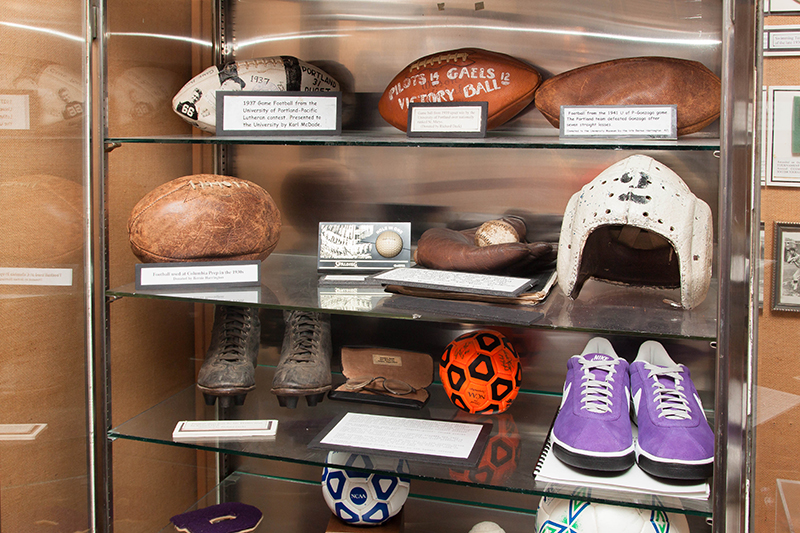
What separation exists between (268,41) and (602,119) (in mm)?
999

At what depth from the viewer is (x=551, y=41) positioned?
157cm

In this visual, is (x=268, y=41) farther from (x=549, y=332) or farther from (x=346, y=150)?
(x=549, y=332)

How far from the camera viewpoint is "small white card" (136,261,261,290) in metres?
1.40

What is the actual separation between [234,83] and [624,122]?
896 mm

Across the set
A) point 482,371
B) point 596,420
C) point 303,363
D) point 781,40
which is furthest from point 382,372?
point 781,40

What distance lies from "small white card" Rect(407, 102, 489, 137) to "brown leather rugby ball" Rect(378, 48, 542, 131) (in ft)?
0.33

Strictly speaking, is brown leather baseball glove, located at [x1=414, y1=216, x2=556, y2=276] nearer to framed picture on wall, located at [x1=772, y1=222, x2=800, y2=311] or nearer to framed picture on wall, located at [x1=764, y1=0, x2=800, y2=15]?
framed picture on wall, located at [x1=772, y1=222, x2=800, y2=311]

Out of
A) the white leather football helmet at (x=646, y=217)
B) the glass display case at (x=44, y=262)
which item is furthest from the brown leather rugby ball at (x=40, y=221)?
the white leather football helmet at (x=646, y=217)

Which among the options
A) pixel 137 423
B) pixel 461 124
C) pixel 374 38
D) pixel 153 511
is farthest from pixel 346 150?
pixel 153 511

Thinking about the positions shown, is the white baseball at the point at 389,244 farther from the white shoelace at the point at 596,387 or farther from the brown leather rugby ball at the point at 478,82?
the white shoelace at the point at 596,387

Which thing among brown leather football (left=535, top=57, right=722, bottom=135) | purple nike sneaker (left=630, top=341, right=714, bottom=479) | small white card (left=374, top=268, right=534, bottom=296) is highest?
brown leather football (left=535, top=57, right=722, bottom=135)

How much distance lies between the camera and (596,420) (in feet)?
3.89

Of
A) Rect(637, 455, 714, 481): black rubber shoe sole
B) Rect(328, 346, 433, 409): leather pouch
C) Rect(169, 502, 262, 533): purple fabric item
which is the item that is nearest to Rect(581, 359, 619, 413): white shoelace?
Rect(637, 455, 714, 481): black rubber shoe sole

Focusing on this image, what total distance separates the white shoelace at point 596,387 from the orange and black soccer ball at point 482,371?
178 mm
